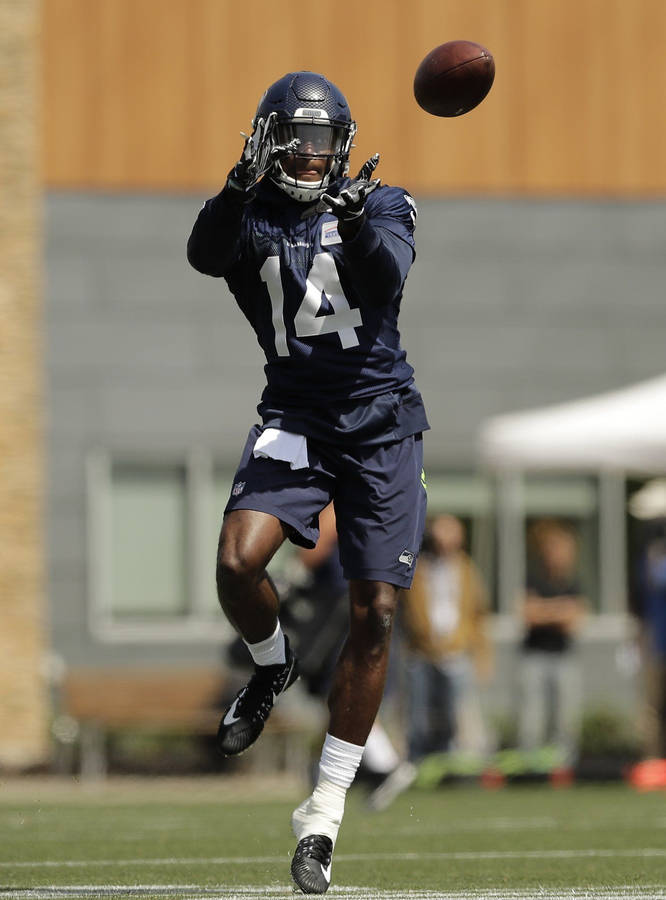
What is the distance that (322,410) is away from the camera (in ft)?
19.7

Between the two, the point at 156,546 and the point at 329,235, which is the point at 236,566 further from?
the point at 156,546

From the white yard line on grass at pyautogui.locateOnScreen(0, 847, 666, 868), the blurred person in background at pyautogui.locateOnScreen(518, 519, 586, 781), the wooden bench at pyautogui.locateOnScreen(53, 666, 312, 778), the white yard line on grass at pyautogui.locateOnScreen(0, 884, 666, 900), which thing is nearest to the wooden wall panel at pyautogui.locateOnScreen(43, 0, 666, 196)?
the wooden bench at pyautogui.locateOnScreen(53, 666, 312, 778)

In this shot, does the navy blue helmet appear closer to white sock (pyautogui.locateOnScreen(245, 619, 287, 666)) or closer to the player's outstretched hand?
the player's outstretched hand

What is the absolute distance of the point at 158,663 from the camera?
57.3ft

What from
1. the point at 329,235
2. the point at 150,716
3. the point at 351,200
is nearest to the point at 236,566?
the point at 329,235

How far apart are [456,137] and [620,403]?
507 centimetres

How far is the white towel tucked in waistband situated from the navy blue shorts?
1.0 inches

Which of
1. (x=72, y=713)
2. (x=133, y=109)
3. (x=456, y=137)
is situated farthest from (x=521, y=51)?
(x=72, y=713)

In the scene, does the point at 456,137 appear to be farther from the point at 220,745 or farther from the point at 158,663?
the point at 220,745

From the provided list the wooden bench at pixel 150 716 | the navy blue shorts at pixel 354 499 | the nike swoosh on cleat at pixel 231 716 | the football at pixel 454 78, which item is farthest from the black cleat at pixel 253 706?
the wooden bench at pixel 150 716

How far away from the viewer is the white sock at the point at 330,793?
5.75 metres

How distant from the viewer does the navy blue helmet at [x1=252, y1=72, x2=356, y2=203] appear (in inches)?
231

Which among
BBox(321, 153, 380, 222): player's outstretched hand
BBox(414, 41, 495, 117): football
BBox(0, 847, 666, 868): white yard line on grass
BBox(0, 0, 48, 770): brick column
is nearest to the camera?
BBox(321, 153, 380, 222): player's outstretched hand

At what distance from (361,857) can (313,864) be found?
69.4 inches
